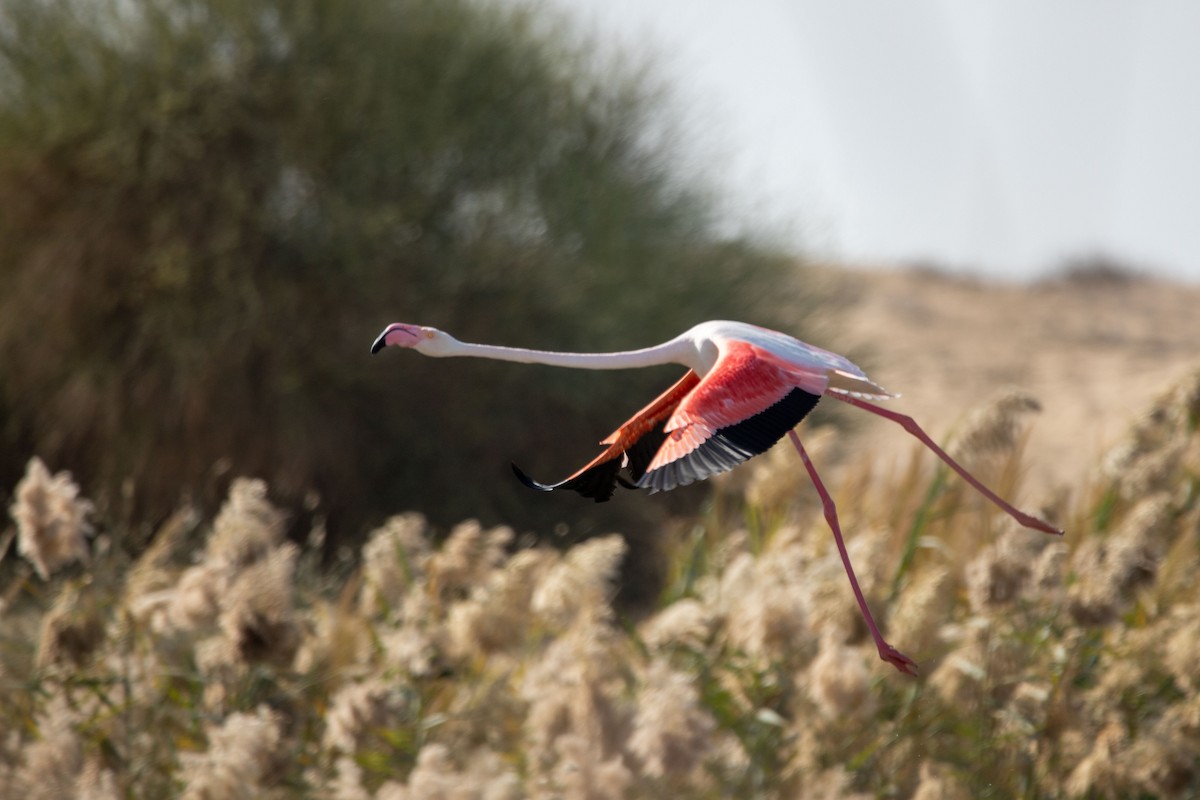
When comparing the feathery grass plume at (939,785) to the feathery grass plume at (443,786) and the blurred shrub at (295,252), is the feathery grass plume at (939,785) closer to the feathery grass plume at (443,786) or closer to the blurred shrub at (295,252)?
the feathery grass plume at (443,786)

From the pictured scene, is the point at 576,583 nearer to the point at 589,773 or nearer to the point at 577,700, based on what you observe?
the point at 577,700

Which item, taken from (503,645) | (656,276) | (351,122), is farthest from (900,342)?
(503,645)

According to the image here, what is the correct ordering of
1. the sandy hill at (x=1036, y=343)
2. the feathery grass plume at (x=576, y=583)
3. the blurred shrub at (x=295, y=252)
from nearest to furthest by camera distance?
the feathery grass plume at (x=576, y=583), the blurred shrub at (x=295, y=252), the sandy hill at (x=1036, y=343)

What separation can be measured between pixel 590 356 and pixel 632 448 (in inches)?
10.0

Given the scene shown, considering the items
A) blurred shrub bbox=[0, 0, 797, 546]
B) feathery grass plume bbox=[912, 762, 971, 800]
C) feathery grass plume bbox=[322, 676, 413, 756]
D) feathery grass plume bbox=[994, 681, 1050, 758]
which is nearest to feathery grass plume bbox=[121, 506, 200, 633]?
feathery grass plume bbox=[322, 676, 413, 756]

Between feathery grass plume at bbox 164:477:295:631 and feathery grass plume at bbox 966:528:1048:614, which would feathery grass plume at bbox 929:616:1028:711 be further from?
feathery grass plume at bbox 164:477:295:631

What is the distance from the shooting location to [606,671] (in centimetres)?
450

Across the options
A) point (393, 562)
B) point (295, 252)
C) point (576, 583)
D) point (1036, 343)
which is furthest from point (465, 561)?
point (1036, 343)

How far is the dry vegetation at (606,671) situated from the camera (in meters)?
Answer: 4.40

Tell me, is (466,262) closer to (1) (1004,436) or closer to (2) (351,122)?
(2) (351,122)

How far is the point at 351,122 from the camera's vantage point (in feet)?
33.4

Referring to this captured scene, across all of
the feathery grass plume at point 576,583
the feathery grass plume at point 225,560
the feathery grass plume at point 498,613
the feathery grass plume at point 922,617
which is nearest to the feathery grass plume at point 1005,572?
the feathery grass plume at point 922,617

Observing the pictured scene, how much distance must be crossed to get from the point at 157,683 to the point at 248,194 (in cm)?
580

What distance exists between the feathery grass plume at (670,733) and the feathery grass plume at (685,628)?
512 millimetres
